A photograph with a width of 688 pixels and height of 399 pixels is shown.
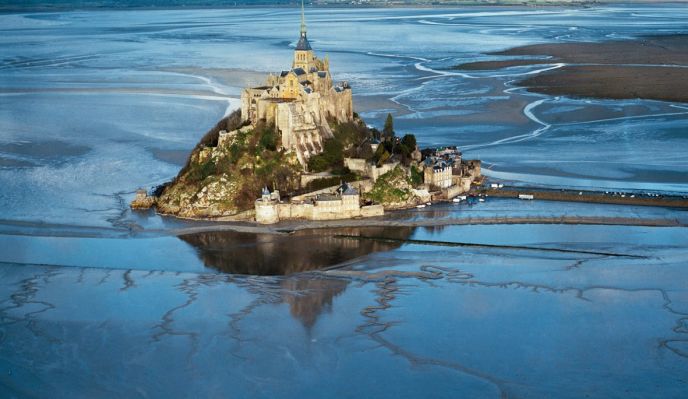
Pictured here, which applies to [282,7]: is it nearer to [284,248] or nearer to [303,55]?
[303,55]

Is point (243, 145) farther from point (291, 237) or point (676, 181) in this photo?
point (676, 181)

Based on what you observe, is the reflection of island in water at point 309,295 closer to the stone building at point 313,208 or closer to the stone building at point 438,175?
the stone building at point 313,208

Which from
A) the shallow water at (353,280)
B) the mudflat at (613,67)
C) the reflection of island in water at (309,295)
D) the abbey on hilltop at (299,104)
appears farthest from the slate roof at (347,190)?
the mudflat at (613,67)

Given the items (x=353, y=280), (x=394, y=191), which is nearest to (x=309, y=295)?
(x=353, y=280)

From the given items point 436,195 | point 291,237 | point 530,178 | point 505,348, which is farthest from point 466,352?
point 530,178

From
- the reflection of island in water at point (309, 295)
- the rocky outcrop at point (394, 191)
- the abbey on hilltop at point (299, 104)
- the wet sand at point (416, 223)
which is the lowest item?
the reflection of island in water at point (309, 295)

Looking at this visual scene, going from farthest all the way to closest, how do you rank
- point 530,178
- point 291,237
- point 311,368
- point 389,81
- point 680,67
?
point 680,67 < point 389,81 < point 530,178 < point 291,237 < point 311,368
